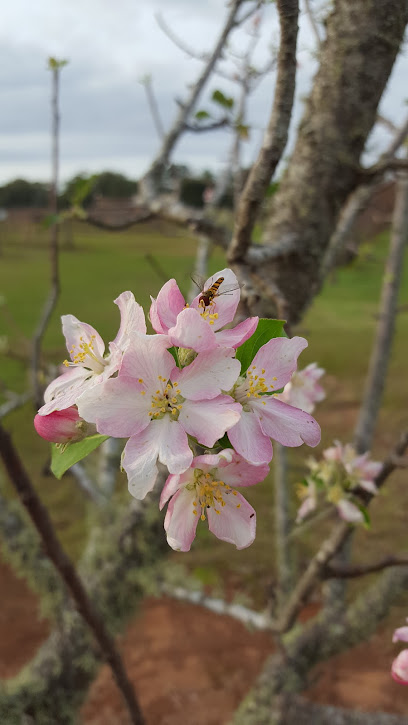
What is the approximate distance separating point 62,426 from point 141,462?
97mm

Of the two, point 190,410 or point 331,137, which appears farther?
point 331,137

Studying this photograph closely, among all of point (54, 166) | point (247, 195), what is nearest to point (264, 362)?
point (247, 195)

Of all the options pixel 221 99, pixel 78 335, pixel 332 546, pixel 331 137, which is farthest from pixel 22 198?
pixel 78 335

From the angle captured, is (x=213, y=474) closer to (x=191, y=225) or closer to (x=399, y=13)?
(x=191, y=225)

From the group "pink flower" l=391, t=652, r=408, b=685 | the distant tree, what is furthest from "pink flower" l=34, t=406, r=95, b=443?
the distant tree

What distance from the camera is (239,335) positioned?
1.52 feet

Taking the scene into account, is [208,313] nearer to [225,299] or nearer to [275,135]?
[225,299]

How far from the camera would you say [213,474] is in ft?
1.64

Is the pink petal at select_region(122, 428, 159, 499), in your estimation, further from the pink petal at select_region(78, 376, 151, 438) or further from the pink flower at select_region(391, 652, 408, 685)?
the pink flower at select_region(391, 652, 408, 685)

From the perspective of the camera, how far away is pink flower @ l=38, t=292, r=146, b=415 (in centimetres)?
49

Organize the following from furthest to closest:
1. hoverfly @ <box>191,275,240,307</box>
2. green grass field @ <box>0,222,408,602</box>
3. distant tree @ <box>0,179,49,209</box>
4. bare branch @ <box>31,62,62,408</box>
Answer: distant tree @ <box>0,179,49,209</box> → green grass field @ <box>0,222,408,602</box> → bare branch @ <box>31,62,62,408</box> → hoverfly @ <box>191,275,240,307</box>

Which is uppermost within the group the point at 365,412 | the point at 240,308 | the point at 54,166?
the point at 54,166

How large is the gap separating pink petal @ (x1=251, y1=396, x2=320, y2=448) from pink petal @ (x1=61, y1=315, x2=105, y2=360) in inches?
7.5

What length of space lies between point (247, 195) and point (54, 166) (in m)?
0.76
